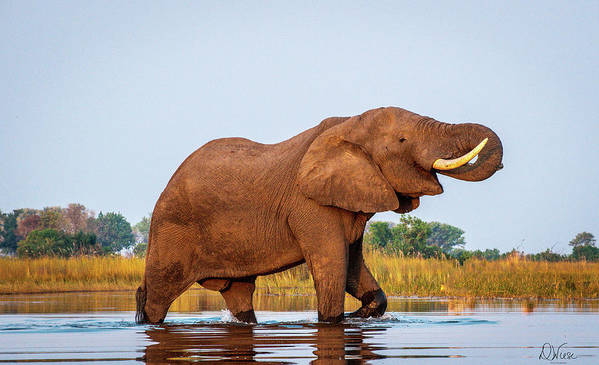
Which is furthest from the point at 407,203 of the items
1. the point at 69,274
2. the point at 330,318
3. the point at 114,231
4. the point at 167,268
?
the point at 114,231

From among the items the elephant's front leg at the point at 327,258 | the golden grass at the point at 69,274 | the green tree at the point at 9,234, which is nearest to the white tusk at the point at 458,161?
the elephant's front leg at the point at 327,258

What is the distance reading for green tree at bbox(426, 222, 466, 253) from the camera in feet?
260

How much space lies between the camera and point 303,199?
10.3 meters

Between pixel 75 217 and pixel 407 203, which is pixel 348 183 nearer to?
pixel 407 203

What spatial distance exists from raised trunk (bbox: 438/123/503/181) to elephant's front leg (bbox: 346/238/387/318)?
1589mm

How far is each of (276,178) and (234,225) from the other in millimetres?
705

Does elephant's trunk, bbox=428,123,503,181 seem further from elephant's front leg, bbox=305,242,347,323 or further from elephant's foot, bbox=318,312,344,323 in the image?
elephant's foot, bbox=318,312,344,323

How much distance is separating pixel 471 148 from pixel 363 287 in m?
2.14

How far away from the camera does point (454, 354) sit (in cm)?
677

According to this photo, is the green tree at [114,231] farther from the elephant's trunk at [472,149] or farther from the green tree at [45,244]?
the elephant's trunk at [472,149]

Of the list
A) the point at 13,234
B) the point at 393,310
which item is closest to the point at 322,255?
the point at 393,310

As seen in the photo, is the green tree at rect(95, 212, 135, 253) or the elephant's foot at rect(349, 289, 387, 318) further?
the green tree at rect(95, 212, 135, 253)

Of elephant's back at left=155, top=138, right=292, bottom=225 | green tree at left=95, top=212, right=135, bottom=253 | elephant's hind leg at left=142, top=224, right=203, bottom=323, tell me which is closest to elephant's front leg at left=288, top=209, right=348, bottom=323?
elephant's back at left=155, top=138, right=292, bottom=225

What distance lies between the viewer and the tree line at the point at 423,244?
84.9ft
